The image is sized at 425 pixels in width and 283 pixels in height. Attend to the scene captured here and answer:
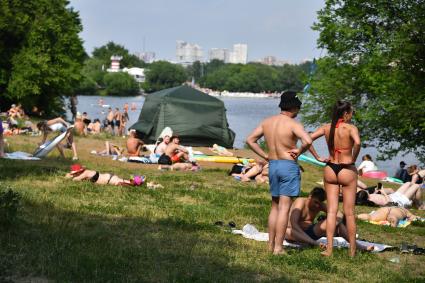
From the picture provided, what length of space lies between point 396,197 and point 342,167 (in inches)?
259

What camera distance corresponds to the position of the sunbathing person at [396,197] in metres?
13.2

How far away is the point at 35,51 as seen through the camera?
1542 inches

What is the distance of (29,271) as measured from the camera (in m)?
5.52

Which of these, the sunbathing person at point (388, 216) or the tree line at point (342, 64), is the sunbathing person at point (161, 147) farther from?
the sunbathing person at point (388, 216)

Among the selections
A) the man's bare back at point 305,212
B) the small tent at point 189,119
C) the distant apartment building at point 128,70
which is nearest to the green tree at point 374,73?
the small tent at point 189,119

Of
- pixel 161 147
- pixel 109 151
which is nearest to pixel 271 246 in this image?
pixel 161 147

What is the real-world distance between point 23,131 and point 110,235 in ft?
61.6

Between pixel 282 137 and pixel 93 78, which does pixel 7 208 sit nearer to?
pixel 282 137

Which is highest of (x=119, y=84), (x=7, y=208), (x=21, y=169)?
(x=7, y=208)

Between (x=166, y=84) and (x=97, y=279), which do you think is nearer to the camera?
(x=97, y=279)

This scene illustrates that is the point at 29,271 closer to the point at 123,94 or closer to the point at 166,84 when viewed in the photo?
the point at 123,94

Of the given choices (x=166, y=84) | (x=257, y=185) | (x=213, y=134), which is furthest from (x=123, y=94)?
(x=257, y=185)

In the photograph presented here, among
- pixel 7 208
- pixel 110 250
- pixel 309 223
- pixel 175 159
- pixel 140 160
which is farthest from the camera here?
pixel 140 160

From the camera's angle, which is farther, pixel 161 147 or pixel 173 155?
pixel 161 147
